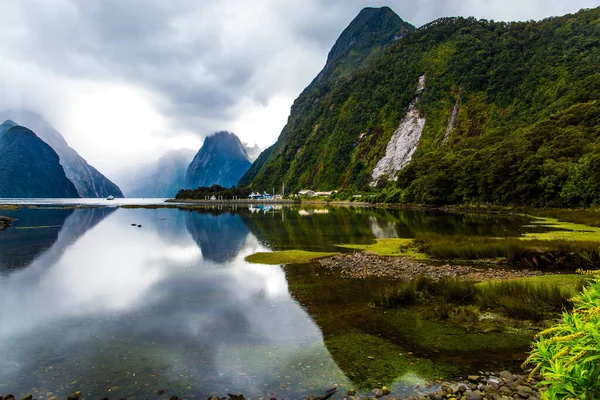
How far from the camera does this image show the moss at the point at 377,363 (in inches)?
449

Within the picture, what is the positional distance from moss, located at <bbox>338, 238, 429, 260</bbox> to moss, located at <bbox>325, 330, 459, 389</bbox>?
732 inches

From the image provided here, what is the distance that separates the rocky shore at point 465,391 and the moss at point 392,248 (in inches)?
821

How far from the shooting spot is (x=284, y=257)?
33.7 m

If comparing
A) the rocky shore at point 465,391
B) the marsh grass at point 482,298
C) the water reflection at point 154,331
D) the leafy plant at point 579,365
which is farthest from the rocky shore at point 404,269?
the leafy plant at point 579,365

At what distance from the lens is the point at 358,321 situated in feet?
54.2

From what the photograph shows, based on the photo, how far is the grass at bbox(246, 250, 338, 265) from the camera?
3209cm

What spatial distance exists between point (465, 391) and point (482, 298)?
27.4ft

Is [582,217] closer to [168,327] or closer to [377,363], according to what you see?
[377,363]

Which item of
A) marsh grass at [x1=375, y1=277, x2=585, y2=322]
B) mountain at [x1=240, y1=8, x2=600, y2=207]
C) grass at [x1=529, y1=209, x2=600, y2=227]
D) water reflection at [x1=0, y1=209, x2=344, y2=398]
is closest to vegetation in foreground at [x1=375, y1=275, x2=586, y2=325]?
marsh grass at [x1=375, y1=277, x2=585, y2=322]

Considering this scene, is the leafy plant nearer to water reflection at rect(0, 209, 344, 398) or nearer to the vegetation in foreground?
water reflection at rect(0, 209, 344, 398)

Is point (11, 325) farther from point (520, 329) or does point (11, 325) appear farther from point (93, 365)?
point (520, 329)

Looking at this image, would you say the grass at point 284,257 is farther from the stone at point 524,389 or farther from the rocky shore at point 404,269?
the stone at point 524,389

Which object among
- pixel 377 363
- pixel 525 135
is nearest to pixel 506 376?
pixel 377 363

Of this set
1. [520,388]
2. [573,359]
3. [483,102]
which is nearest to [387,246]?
→ [520,388]
